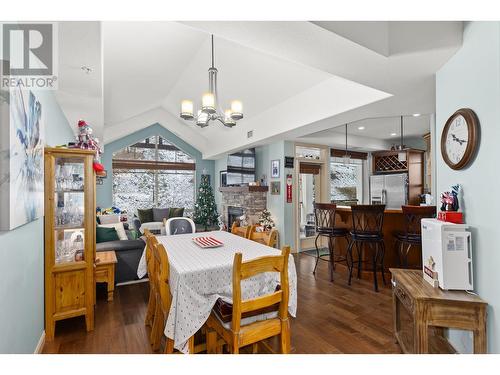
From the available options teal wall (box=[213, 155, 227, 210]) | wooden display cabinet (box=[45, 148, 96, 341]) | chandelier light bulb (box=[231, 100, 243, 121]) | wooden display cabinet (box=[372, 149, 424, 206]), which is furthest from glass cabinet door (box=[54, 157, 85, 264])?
wooden display cabinet (box=[372, 149, 424, 206])

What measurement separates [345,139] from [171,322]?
558 cm

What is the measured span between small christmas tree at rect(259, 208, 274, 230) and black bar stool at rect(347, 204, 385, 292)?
1.83m

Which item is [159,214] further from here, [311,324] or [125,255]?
[311,324]

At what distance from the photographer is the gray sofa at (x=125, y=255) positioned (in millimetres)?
3363

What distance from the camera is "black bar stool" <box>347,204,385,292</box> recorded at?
3379mm

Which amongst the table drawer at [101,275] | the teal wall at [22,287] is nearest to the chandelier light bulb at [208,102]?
the teal wall at [22,287]

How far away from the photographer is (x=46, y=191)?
7.24 ft

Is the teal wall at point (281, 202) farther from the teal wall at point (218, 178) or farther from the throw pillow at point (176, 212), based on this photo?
the throw pillow at point (176, 212)

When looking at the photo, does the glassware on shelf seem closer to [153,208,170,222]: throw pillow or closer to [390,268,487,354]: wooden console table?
[390,268,487,354]: wooden console table

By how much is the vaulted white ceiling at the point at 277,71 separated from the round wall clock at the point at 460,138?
0.52 m

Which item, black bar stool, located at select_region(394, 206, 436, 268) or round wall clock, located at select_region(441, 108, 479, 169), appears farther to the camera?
black bar stool, located at select_region(394, 206, 436, 268)

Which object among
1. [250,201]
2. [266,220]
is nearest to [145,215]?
[250,201]
